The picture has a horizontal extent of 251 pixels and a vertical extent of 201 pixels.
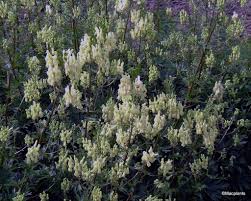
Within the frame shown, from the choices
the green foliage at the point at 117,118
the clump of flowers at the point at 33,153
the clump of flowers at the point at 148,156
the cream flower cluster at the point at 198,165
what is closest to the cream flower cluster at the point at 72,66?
the green foliage at the point at 117,118

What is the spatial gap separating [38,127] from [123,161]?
0.97 m

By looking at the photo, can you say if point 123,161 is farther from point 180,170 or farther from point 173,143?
point 180,170

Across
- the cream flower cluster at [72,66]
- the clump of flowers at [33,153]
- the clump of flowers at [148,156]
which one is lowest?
the clump of flowers at [148,156]

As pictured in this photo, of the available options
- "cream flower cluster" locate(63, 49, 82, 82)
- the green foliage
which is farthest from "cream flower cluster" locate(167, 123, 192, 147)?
"cream flower cluster" locate(63, 49, 82, 82)

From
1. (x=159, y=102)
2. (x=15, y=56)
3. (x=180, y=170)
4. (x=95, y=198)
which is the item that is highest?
(x=15, y=56)

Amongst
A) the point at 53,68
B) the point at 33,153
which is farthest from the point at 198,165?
the point at 53,68

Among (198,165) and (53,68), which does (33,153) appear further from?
(198,165)

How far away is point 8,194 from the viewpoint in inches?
137

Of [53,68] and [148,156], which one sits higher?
[53,68]

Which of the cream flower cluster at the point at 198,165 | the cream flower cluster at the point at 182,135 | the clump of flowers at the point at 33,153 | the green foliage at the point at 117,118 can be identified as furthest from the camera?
the cream flower cluster at the point at 198,165

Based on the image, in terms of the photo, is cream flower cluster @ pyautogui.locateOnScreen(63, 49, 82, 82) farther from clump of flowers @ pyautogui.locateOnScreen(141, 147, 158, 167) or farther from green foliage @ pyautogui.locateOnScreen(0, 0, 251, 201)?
clump of flowers @ pyautogui.locateOnScreen(141, 147, 158, 167)

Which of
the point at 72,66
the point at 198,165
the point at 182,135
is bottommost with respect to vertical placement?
the point at 198,165

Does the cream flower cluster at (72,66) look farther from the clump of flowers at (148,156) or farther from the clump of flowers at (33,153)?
the clump of flowers at (148,156)

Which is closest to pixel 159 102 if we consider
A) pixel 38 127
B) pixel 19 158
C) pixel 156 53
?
pixel 38 127
